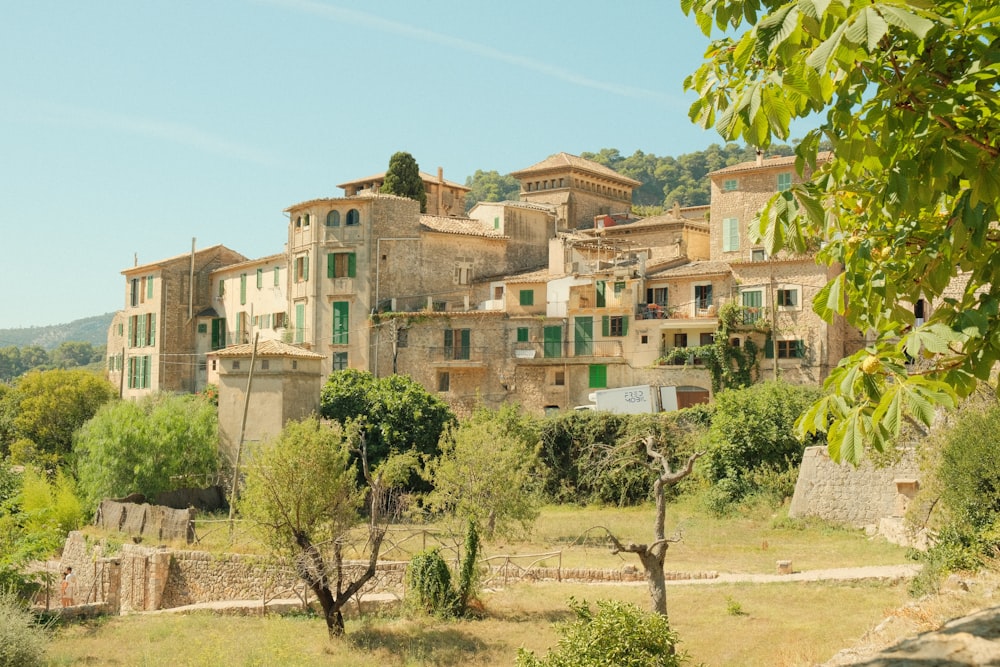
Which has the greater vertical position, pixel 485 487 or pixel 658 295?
pixel 658 295

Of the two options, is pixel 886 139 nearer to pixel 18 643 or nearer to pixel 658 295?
pixel 18 643

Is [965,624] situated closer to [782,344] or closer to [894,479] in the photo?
[894,479]

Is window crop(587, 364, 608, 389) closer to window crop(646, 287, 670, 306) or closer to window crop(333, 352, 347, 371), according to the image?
window crop(646, 287, 670, 306)

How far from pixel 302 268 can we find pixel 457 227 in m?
8.13

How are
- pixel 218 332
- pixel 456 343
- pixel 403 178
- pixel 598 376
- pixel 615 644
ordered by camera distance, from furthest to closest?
pixel 218 332
pixel 403 178
pixel 456 343
pixel 598 376
pixel 615 644

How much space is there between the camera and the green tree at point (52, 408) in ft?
162

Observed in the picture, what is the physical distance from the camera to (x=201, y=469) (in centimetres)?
3528

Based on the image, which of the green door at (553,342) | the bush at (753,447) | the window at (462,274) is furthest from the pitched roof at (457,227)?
the bush at (753,447)

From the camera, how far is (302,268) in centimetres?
→ 4766

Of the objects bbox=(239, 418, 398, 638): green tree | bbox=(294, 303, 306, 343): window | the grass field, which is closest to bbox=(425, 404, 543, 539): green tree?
the grass field

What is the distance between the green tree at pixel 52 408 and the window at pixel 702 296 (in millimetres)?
31408

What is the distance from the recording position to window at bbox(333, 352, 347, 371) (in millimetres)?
45469

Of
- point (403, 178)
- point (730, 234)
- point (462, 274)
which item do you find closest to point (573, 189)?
point (403, 178)

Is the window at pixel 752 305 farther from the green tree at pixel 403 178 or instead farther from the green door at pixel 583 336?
the green tree at pixel 403 178
